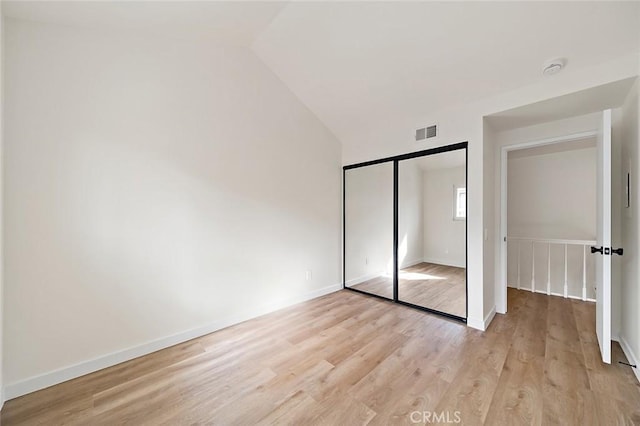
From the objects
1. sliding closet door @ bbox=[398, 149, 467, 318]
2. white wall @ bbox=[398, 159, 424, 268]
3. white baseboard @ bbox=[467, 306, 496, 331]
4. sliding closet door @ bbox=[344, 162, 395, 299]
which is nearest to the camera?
white baseboard @ bbox=[467, 306, 496, 331]

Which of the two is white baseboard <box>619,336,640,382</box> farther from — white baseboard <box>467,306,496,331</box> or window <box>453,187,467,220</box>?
window <box>453,187,467,220</box>

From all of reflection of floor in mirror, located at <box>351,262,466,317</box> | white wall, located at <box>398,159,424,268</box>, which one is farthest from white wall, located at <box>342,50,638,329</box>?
white wall, located at <box>398,159,424,268</box>

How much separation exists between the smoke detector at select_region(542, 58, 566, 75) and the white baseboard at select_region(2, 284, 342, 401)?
11.7 ft

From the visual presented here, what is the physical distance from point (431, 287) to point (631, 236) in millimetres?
1889

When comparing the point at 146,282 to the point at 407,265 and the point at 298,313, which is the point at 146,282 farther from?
the point at 407,265

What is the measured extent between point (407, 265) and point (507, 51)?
252 centimetres

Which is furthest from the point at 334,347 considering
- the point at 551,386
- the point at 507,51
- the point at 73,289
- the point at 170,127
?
the point at 507,51

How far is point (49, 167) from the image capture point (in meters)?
1.82

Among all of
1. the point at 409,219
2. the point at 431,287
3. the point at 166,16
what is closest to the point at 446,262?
the point at 431,287

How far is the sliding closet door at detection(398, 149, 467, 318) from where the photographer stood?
290 cm

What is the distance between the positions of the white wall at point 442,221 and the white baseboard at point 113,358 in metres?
2.28

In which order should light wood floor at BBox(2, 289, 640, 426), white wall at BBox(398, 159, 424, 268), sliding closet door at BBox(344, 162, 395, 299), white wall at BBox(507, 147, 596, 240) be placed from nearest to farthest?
light wood floor at BBox(2, 289, 640, 426) < white wall at BBox(398, 159, 424, 268) < sliding closet door at BBox(344, 162, 395, 299) < white wall at BBox(507, 147, 596, 240)

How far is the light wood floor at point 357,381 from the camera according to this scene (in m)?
1.55

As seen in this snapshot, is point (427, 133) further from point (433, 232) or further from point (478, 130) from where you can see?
point (433, 232)
